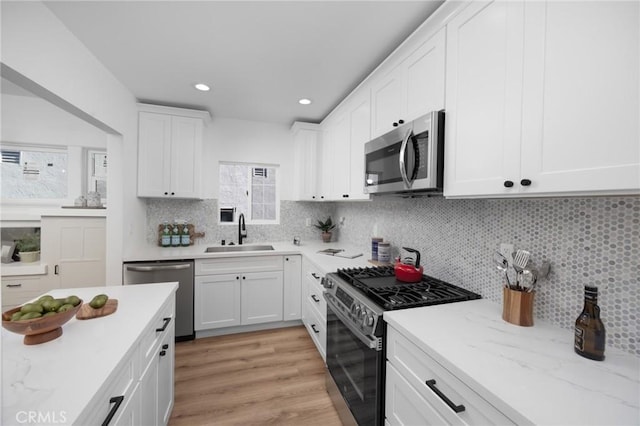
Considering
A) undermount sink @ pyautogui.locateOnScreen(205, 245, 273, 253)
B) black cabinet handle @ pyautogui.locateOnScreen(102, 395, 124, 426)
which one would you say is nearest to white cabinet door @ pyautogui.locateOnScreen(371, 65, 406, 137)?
black cabinet handle @ pyautogui.locateOnScreen(102, 395, 124, 426)

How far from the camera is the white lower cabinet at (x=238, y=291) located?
8.80ft

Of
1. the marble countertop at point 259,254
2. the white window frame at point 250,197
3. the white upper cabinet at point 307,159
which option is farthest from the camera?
the white window frame at point 250,197

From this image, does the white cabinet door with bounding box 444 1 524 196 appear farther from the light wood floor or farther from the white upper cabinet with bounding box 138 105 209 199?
the white upper cabinet with bounding box 138 105 209 199

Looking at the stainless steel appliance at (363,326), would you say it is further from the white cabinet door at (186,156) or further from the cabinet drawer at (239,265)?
the white cabinet door at (186,156)

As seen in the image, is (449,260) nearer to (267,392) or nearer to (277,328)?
(267,392)

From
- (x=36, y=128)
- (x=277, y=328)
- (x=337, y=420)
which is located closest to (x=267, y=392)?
(x=337, y=420)

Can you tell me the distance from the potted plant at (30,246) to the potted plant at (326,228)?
10.7 ft

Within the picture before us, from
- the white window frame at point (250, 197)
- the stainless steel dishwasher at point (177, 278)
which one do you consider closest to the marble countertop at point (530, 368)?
the stainless steel dishwasher at point (177, 278)

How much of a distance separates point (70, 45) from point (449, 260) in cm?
294

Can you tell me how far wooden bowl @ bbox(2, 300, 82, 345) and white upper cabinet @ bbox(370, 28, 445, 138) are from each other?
6.32ft

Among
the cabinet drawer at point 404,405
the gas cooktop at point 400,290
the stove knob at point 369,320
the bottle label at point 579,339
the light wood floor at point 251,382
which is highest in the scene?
the bottle label at point 579,339

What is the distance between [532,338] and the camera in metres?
1.01

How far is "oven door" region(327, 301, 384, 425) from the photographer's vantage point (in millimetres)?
1255

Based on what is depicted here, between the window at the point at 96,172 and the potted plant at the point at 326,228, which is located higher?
the window at the point at 96,172
